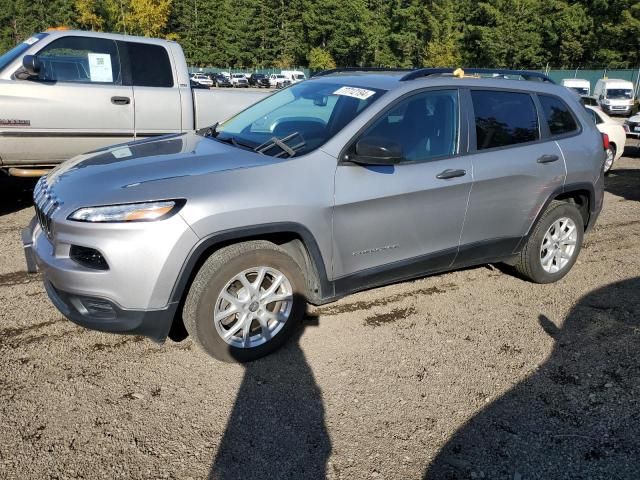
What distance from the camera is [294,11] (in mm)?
73812

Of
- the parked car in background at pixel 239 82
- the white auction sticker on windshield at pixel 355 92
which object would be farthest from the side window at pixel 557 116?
the parked car in background at pixel 239 82

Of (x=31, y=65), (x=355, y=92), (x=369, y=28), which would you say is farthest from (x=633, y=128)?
(x=369, y=28)

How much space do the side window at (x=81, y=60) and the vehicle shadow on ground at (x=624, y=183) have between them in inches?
313

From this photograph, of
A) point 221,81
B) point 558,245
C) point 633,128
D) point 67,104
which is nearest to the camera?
point 558,245

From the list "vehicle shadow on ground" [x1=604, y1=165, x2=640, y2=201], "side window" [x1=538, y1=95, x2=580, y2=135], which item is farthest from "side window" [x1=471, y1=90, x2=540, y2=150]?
"vehicle shadow on ground" [x1=604, y1=165, x2=640, y2=201]

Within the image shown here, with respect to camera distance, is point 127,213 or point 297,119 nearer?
point 127,213

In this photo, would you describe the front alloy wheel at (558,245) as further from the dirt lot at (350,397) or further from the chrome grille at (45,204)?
the chrome grille at (45,204)

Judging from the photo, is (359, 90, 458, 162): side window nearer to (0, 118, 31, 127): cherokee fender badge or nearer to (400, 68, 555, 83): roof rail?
(400, 68, 555, 83): roof rail

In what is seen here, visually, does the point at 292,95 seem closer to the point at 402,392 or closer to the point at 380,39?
the point at 402,392

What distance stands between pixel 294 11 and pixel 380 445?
7853cm

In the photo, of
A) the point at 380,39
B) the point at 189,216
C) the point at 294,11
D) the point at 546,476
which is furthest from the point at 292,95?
the point at 294,11

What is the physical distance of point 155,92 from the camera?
6.47 metres

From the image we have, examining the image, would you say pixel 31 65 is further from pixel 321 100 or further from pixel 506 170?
pixel 506 170

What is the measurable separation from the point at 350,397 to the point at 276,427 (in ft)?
1.63
